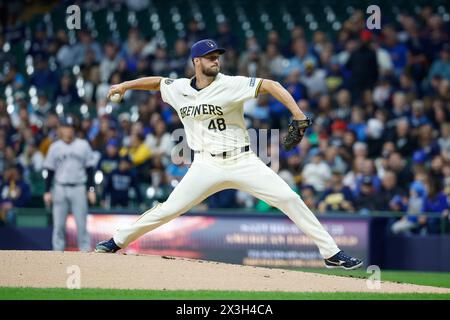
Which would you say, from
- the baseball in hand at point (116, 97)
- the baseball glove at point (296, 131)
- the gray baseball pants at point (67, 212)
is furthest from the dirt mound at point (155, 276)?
the gray baseball pants at point (67, 212)

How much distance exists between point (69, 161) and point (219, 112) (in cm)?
613

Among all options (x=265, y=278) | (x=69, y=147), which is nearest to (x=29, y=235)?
(x=69, y=147)

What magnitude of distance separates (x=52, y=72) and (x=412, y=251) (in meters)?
9.54

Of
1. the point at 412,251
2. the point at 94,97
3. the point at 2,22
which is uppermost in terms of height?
the point at 2,22

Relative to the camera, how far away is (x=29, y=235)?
17.5m

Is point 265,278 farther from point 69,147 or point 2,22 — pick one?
point 2,22

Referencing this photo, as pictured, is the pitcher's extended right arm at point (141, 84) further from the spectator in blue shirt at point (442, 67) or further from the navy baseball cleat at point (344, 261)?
the spectator in blue shirt at point (442, 67)

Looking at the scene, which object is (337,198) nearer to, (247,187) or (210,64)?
(247,187)

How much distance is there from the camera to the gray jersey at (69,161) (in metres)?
15.8

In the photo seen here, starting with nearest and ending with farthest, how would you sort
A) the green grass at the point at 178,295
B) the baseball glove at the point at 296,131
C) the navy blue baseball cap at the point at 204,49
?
the green grass at the point at 178,295 → the baseball glove at the point at 296,131 → the navy blue baseball cap at the point at 204,49

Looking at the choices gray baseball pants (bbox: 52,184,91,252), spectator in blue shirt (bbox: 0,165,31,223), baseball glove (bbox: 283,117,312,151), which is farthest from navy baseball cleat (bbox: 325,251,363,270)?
spectator in blue shirt (bbox: 0,165,31,223)

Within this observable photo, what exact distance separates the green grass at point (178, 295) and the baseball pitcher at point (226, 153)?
67 cm

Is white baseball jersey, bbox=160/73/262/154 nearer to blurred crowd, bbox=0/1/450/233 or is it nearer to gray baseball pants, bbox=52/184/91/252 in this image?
gray baseball pants, bbox=52/184/91/252

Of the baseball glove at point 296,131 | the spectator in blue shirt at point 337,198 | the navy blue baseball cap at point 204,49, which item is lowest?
the spectator in blue shirt at point 337,198
